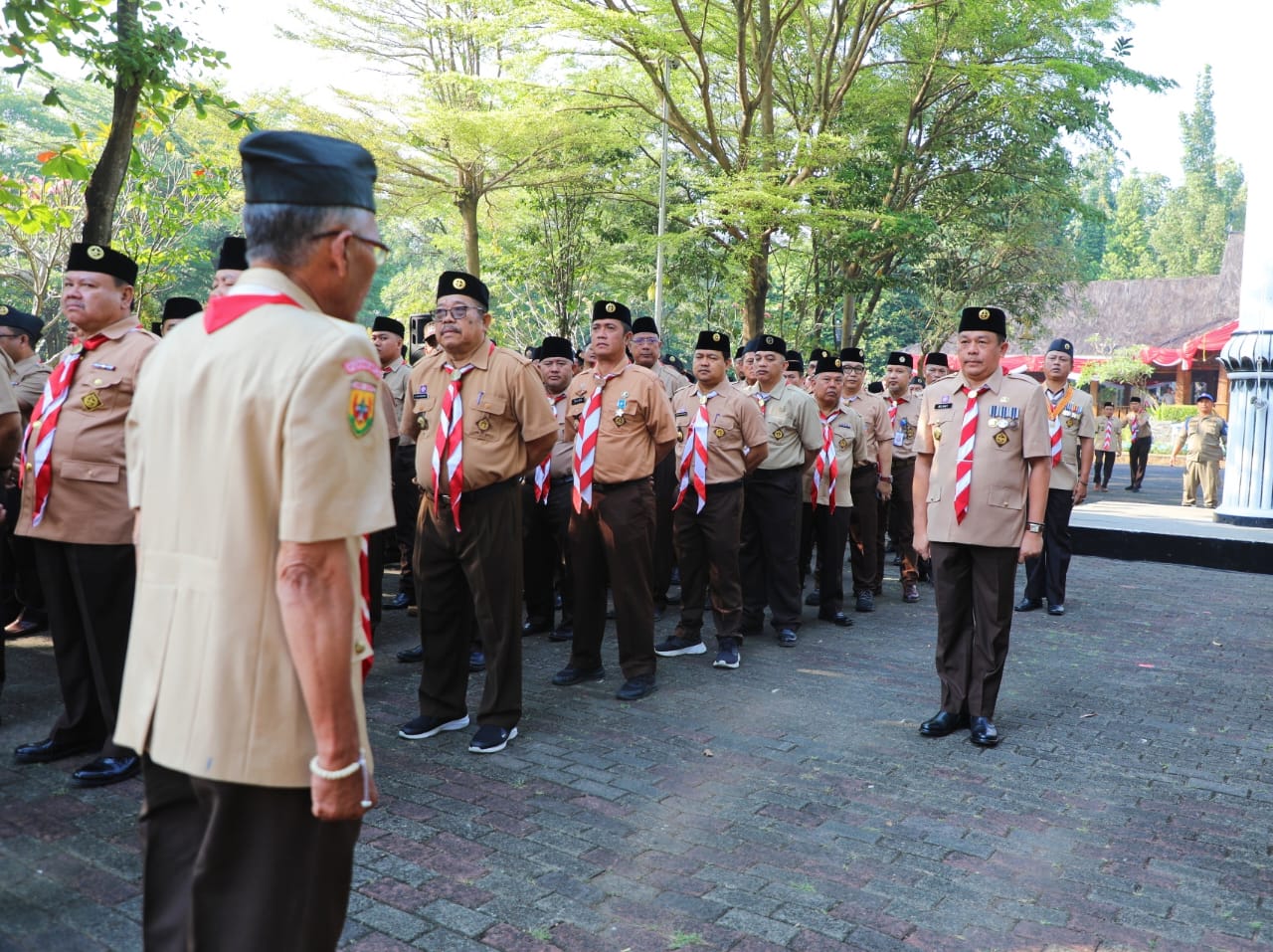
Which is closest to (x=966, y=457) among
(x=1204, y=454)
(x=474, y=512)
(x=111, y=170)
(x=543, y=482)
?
(x=474, y=512)

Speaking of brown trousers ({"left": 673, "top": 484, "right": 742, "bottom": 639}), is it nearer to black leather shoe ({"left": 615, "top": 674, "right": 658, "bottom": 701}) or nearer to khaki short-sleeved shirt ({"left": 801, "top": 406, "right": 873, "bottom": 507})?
black leather shoe ({"left": 615, "top": 674, "right": 658, "bottom": 701})

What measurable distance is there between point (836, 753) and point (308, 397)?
12.8 ft

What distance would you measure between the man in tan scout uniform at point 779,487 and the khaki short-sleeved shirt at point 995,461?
2.24 meters

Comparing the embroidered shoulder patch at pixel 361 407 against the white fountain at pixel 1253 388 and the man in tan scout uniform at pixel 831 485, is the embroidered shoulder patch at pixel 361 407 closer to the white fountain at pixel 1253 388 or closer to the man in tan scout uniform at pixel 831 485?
the man in tan scout uniform at pixel 831 485

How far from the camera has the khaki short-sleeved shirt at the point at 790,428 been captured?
7.82 meters

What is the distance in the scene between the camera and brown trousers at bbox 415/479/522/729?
5188 millimetres

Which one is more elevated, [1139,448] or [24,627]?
[1139,448]

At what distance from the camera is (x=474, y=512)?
5.20m

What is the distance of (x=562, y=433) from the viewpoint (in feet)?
26.4

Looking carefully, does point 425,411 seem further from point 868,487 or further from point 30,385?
point 868,487

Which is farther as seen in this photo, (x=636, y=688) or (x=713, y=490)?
(x=713, y=490)

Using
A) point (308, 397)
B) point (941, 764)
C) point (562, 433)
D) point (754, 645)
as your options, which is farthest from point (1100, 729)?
point (308, 397)

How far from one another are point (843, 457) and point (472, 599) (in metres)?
4.36

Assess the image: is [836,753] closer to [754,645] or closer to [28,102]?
[754,645]
